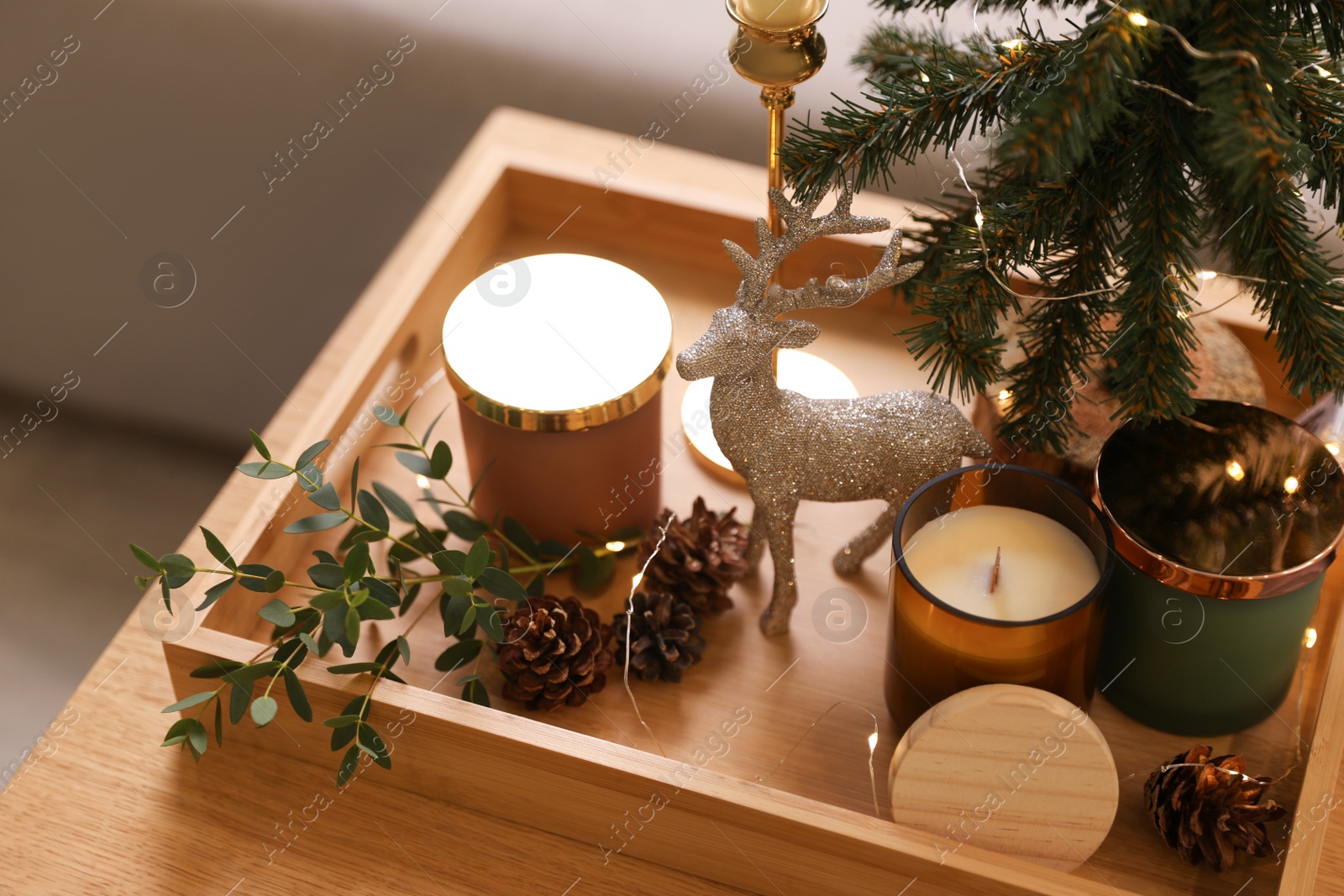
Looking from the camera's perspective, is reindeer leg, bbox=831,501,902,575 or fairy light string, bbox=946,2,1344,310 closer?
fairy light string, bbox=946,2,1344,310

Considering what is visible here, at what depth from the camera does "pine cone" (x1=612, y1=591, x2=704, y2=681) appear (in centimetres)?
59

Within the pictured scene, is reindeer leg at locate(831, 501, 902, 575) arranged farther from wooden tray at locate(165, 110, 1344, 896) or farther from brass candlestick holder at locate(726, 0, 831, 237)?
brass candlestick holder at locate(726, 0, 831, 237)

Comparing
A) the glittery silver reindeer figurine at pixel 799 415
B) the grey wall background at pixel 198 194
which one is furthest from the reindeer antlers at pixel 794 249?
the grey wall background at pixel 198 194

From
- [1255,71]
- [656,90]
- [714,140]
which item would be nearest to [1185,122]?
[1255,71]

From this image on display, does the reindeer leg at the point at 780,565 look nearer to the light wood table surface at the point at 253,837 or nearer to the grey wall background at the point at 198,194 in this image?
the light wood table surface at the point at 253,837

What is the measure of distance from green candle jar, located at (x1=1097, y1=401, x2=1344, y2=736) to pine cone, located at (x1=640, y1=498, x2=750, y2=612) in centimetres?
19

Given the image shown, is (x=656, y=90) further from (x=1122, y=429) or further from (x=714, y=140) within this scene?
(x=1122, y=429)

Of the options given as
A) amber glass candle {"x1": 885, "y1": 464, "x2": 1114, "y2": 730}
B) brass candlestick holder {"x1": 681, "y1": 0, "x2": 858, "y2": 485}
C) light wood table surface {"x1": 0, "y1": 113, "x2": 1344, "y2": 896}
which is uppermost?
brass candlestick holder {"x1": 681, "y1": 0, "x2": 858, "y2": 485}

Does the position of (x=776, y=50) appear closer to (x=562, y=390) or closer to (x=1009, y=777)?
(x=562, y=390)

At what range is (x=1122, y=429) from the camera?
0.52 metres

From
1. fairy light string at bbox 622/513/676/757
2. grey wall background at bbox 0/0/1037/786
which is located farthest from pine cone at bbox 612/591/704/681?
grey wall background at bbox 0/0/1037/786

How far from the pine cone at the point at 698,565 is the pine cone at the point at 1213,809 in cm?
22

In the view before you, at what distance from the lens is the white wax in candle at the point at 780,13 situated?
53 centimetres

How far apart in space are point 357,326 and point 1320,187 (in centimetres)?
55
